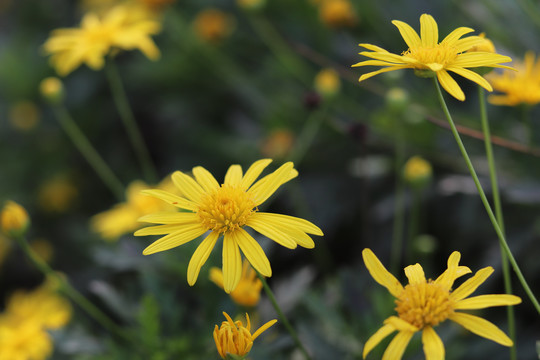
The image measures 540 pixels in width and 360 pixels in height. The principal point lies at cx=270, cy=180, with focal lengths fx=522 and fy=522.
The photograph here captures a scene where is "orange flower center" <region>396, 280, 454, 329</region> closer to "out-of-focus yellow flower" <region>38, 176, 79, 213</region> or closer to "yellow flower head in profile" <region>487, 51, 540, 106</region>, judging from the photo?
"yellow flower head in profile" <region>487, 51, 540, 106</region>

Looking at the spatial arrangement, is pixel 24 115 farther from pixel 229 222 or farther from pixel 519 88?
pixel 519 88

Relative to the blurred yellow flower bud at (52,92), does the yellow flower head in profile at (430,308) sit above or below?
below

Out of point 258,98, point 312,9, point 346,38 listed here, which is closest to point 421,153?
point 346,38

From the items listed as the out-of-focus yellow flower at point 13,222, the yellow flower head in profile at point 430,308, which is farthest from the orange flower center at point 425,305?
the out-of-focus yellow flower at point 13,222

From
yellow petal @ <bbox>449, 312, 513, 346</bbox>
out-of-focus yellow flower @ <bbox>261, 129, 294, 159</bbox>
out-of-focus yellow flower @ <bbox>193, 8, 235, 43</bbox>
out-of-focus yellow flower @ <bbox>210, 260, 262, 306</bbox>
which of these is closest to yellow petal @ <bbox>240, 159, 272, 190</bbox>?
out-of-focus yellow flower @ <bbox>210, 260, 262, 306</bbox>

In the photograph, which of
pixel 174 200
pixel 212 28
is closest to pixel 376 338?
pixel 174 200

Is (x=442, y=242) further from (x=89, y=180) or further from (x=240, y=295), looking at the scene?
(x=89, y=180)

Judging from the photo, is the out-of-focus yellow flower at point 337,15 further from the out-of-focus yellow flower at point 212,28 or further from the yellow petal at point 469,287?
the yellow petal at point 469,287
